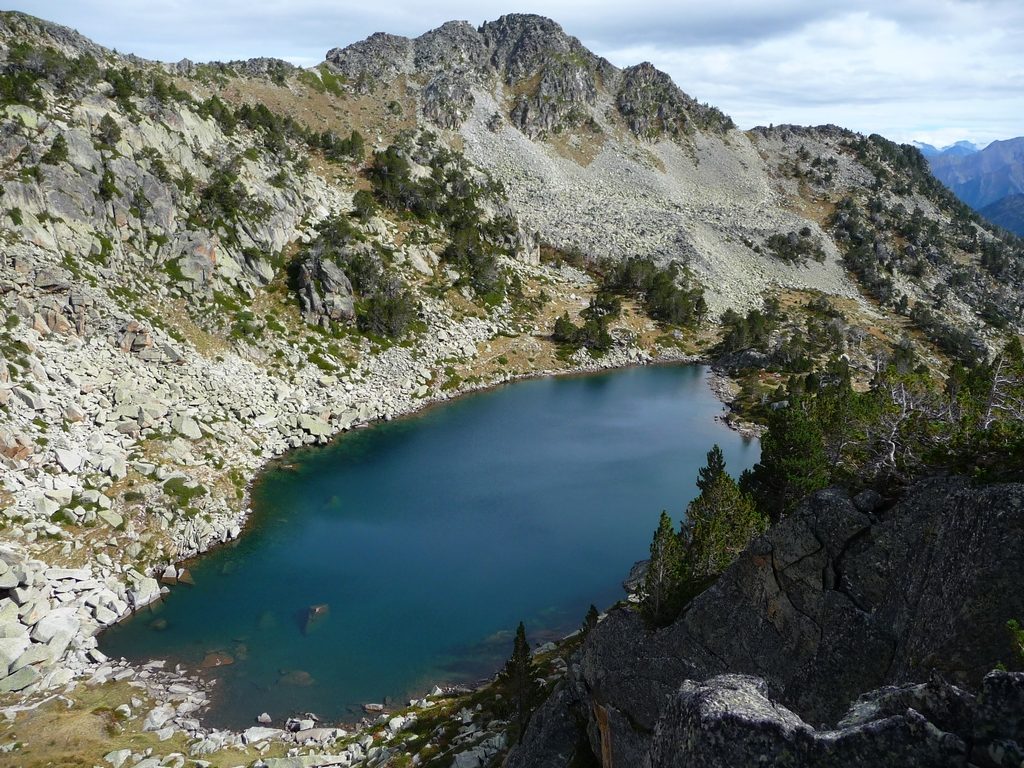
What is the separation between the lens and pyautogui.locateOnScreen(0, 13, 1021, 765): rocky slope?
3516 cm

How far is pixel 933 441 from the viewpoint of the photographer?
46.5 feet

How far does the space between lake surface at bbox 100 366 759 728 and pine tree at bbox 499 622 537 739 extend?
625 cm

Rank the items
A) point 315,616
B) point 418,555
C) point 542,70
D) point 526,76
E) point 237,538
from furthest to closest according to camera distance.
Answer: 1. point 542,70
2. point 526,76
3. point 418,555
4. point 237,538
5. point 315,616

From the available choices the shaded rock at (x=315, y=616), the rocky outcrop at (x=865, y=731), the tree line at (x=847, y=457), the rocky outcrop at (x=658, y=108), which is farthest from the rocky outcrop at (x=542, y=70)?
the rocky outcrop at (x=865, y=731)

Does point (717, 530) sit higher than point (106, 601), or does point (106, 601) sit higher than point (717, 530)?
point (717, 530)

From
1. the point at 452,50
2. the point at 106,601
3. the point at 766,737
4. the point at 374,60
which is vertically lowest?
the point at 106,601

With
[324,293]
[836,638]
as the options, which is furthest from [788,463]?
[324,293]

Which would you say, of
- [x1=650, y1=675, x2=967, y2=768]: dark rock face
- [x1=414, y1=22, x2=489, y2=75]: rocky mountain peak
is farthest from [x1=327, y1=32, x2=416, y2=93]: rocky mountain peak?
[x1=650, y1=675, x2=967, y2=768]: dark rock face

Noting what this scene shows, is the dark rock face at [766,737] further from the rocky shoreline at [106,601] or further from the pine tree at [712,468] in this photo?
the pine tree at [712,468]

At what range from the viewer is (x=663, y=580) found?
20.1 meters

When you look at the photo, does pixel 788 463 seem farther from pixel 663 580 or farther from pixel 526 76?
pixel 526 76

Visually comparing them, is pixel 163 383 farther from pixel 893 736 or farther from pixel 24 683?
pixel 893 736

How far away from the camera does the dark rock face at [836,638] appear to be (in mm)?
7406

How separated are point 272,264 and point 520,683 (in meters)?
58.3
